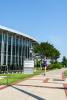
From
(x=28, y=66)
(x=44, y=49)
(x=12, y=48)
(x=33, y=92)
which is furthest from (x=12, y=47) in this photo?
(x=44, y=49)

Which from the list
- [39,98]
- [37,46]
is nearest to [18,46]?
[37,46]

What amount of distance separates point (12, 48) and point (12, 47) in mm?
162

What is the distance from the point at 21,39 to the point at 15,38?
11.5 ft

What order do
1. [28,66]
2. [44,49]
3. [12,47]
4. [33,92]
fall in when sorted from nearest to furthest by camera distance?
[33,92]
[28,66]
[12,47]
[44,49]

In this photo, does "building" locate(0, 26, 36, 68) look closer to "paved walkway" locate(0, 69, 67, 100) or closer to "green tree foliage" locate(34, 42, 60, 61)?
"green tree foliage" locate(34, 42, 60, 61)

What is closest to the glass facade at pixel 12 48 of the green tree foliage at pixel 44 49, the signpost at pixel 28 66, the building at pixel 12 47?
the building at pixel 12 47

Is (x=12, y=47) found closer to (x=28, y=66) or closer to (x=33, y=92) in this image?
(x=28, y=66)

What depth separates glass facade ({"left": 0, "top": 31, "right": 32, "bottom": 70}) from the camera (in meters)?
50.7

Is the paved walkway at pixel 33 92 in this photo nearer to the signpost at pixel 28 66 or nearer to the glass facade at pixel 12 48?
the signpost at pixel 28 66

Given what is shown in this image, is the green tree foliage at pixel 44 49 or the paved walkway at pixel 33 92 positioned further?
the green tree foliage at pixel 44 49

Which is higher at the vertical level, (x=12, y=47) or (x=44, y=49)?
(x=44, y=49)

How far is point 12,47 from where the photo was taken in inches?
2125

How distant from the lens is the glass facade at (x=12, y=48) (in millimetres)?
50719

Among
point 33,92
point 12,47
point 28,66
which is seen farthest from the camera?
point 12,47
